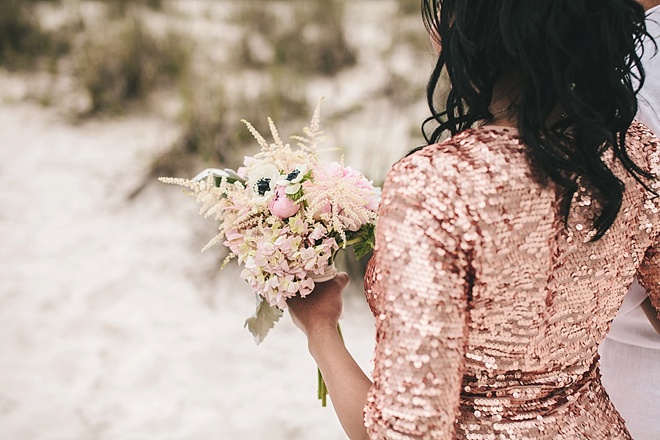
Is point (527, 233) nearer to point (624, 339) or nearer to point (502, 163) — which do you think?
point (502, 163)

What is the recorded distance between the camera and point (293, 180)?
4.88 feet

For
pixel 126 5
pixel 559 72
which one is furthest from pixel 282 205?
pixel 126 5

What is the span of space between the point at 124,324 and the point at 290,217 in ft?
8.41

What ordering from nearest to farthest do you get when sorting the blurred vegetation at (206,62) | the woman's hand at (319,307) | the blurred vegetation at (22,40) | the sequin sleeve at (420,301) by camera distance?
the sequin sleeve at (420,301)
the woman's hand at (319,307)
the blurred vegetation at (206,62)
the blurred vegetation at (22,40)

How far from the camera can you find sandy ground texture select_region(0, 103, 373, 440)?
3.20m

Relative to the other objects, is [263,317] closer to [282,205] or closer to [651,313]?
[282,205]

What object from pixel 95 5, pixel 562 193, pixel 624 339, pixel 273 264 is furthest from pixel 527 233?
pixel 95 5

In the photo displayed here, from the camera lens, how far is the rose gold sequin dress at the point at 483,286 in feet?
3.28

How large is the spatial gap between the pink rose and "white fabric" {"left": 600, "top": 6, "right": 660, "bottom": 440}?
887 mm

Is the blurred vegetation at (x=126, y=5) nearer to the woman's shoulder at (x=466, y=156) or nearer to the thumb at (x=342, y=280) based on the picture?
the thumb at (x=342, y=280)

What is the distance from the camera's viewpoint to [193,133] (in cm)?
505

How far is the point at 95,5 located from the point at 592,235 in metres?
7.45

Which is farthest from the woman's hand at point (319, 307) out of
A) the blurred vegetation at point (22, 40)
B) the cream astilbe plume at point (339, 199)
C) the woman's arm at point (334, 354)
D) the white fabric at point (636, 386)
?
the blurred vegetation at point (22, 40)

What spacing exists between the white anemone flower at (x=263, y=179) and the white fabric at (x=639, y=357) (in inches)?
36.5
